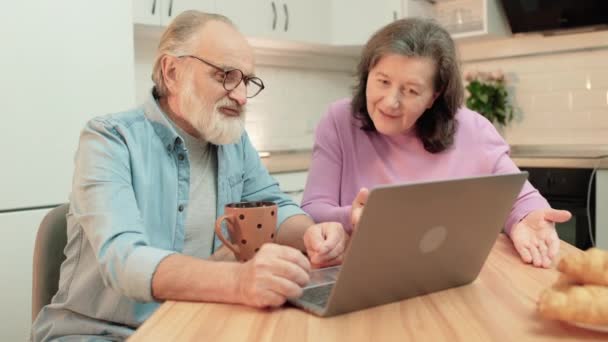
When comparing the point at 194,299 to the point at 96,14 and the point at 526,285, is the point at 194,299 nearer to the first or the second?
the point at 526,285

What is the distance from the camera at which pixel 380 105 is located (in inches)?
60.2

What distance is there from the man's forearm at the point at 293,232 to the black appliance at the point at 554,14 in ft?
7.53

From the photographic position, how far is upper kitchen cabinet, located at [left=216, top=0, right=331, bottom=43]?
3.08 metres

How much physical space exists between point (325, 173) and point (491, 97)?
207cm

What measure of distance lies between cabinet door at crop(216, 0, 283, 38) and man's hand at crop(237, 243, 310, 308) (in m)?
2.28

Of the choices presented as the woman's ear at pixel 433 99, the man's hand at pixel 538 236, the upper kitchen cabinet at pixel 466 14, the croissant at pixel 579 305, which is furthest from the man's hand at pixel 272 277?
the upper kitchen cabinet at pixel 466 14

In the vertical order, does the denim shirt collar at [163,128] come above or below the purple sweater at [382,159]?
above

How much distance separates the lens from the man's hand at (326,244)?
113 centimetres

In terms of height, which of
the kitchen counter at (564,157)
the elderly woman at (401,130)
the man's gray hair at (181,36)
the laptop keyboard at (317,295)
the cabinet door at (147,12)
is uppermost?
the cabinet door at (147,12)

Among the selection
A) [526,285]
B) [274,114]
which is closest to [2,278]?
[526,285]

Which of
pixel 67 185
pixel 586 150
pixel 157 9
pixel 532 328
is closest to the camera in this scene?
pixel 532 328

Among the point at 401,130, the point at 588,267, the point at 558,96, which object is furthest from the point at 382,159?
the point at 558,96

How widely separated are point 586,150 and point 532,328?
8.89 ft

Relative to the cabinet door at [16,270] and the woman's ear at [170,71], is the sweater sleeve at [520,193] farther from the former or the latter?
the cabinet door at [16,270]
